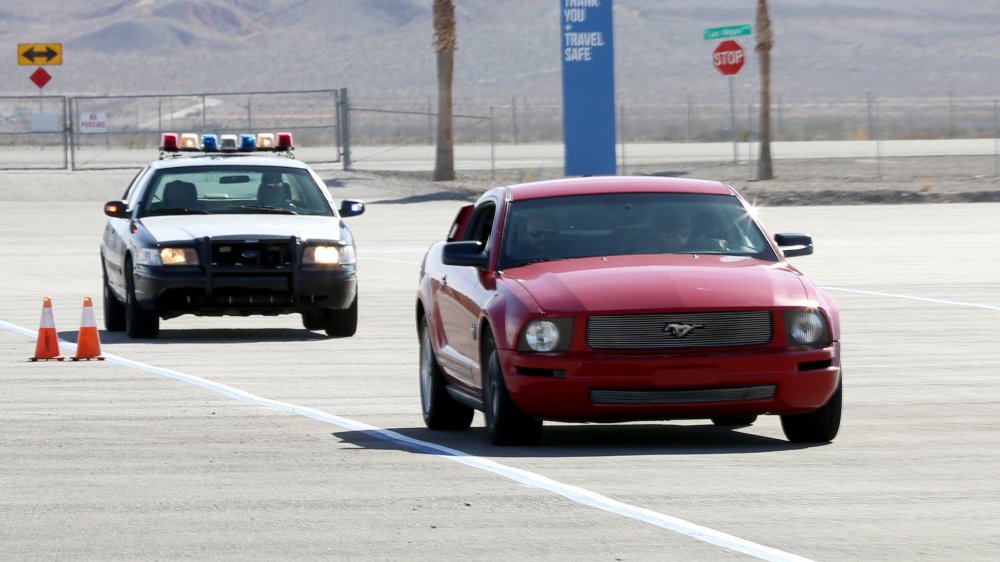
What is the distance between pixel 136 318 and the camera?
1844 cm

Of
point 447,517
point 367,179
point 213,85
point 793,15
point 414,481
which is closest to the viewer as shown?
point 447,517

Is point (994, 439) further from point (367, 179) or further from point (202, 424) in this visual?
Answer: point (367, 179)

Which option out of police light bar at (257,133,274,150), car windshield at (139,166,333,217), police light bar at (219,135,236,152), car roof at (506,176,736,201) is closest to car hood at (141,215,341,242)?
car windshield at (139,166,333,217)

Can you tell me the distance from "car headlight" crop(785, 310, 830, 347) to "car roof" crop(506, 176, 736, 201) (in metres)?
1.62

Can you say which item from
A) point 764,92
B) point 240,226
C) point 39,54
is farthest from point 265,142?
point 39,54

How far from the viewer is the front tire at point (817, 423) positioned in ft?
36.2

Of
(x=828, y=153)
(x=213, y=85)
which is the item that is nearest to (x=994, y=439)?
(x=828, y=153)

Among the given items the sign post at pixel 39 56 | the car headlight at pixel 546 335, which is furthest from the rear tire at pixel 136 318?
the sign post at pixel 39 56

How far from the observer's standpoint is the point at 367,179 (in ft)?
165

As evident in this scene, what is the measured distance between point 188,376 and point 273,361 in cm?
132

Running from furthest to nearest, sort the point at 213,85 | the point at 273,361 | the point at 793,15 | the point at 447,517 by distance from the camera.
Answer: the point at 793,15, the point at 213,85, the point at 273,361, the point at 447,517

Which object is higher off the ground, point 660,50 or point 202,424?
point 660,50

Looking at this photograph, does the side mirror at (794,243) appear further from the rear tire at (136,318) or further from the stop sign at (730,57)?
the stop sign at (730,57)

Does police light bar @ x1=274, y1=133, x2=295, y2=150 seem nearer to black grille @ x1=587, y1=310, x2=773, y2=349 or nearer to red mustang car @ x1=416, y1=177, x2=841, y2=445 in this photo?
red mustang car @ x1=416, y1=177, x2=841, y2=445
